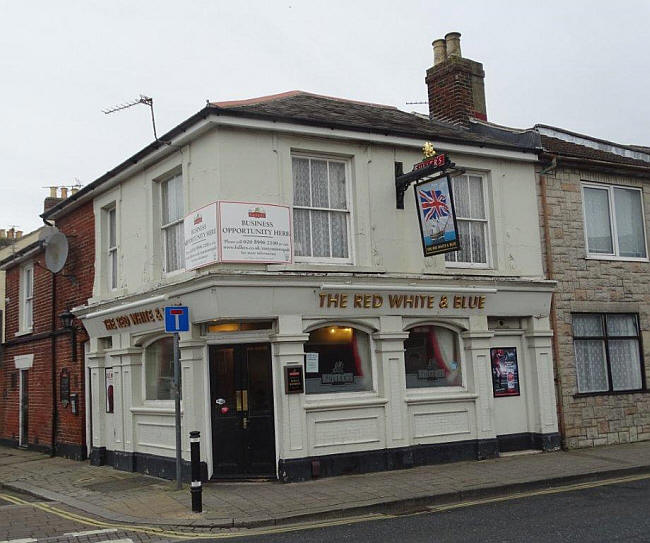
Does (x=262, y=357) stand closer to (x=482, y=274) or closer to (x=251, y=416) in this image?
(x=251, y=416)

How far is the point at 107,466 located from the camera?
47.8 ft

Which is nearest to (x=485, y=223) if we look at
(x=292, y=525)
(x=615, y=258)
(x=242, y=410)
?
(x=615, y=258)

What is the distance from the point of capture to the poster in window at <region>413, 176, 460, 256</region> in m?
11.8

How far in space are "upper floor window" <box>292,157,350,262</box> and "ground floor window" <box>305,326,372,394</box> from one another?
1.31 m

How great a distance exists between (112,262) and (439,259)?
6.83 meters

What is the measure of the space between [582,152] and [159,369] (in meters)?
10.2

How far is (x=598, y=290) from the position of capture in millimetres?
14812

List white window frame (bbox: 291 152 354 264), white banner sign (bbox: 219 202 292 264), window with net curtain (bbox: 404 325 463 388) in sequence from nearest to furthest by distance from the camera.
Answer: white banner sign (bbox: 219 202 292 264) < white window frame (bbox: 291 152 354 264) < window with net curtain (bbox: 404 325 463 388)

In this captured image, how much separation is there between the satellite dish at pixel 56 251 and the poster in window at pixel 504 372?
9231 millimetres

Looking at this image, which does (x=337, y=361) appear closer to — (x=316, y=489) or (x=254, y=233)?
(x=316, y=489)

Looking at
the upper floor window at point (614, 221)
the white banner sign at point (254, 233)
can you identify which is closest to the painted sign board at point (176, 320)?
the white banner sign at point (254, 233)

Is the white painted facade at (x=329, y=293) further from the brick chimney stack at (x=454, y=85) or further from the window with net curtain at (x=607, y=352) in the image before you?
the brick chimney stack at (x=454, y=85)

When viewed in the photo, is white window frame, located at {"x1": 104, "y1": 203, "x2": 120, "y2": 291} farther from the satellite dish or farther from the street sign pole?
the street sign pole

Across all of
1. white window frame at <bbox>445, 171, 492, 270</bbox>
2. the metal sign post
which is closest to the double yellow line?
the metal sign post
